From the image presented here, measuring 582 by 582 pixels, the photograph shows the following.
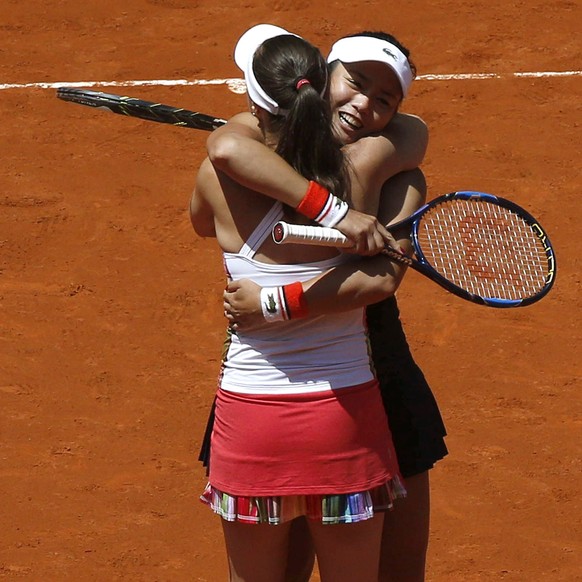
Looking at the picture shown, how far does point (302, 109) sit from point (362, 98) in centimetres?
27

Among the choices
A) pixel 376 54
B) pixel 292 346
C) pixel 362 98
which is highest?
pixel 376 54

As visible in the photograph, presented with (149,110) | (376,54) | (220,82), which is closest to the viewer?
(376,54)

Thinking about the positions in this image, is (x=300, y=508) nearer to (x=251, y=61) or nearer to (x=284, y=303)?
(x=284, y=303)

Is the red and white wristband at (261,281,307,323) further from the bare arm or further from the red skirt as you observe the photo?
the red skirt

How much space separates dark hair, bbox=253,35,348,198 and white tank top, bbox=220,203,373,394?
0.46 feet

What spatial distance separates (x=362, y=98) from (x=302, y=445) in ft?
3.04

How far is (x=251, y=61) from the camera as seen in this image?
3098 mm

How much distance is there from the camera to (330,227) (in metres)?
3.03

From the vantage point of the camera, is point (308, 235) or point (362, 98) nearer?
point (308, 235)

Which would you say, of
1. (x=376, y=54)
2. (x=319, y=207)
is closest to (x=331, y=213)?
(x=319, y=207)

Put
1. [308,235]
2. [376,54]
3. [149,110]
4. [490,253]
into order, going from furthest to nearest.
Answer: [149,110], [490,253], [376,54], [308,235]

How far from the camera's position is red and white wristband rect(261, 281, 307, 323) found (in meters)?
3.05

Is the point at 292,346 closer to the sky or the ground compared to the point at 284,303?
closer to the ground

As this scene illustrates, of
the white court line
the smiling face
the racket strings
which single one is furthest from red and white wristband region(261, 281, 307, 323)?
the white court line
